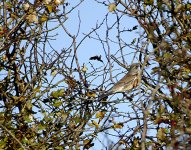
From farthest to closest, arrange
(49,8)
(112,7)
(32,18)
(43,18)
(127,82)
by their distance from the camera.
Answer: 1. (127,82)
2. (43,18)
3. (49,8)
4. (112,7)
5. (32,18)

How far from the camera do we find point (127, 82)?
880 cm

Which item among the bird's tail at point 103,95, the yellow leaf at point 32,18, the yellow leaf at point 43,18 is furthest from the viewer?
the yellow leaf at point 43,18

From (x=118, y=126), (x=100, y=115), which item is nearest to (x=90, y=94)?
(x=100, y=115)

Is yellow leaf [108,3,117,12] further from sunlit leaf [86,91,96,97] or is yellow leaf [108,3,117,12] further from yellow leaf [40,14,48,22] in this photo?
sunlit leaf [86,91,96,97]

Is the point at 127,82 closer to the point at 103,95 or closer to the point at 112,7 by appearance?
the point at 103,95

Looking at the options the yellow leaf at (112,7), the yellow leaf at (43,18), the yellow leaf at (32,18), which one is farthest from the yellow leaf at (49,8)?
the yellow leaf at (112,7)

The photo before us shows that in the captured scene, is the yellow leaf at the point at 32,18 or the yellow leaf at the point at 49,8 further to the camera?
the yellow leaf at the point at 49,8

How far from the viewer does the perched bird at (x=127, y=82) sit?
728 centimetres

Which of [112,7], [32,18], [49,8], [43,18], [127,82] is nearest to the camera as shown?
[32,18]

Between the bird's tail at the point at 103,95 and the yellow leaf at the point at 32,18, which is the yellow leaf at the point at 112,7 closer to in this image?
the yellow leaf at the point at 32,18

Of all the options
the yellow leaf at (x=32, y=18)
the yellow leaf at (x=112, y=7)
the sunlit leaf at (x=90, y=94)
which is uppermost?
the yellow leaf at (x=32, y=18)

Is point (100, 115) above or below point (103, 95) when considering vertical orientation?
below

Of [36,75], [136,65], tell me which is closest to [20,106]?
[36,75]

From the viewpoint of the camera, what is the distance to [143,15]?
7547 mm
